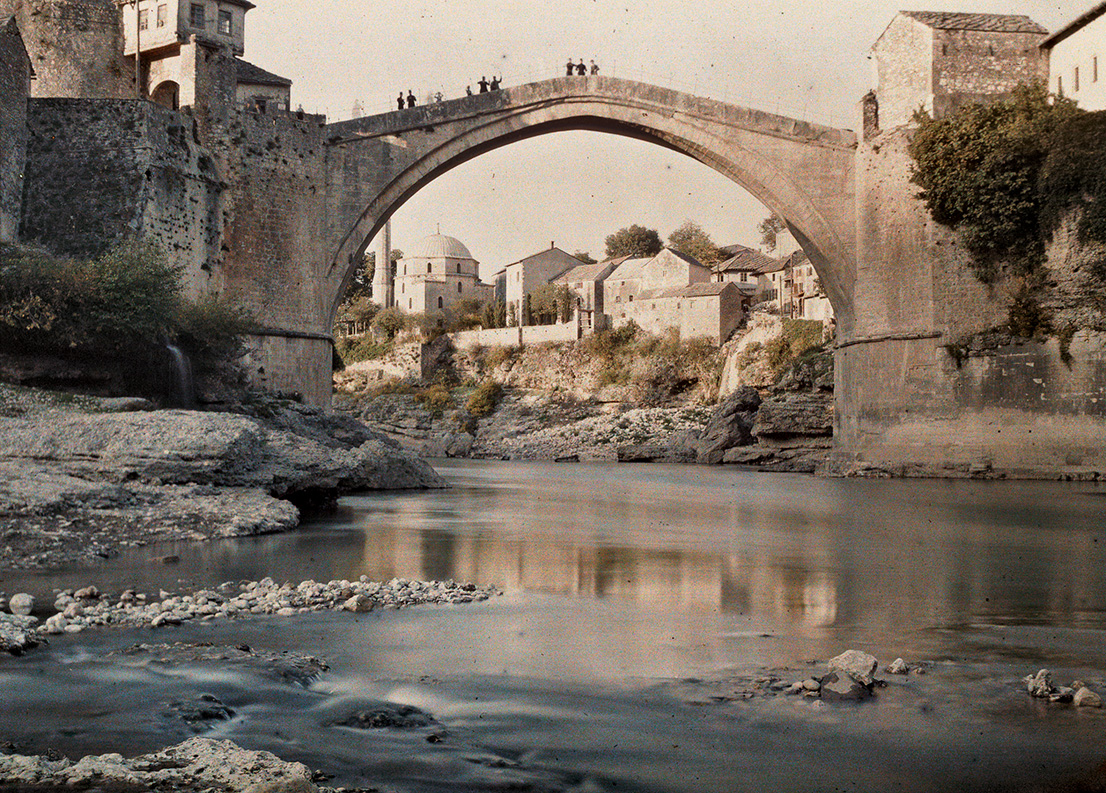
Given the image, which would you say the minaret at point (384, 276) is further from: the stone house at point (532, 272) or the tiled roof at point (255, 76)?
the tiled roof at point (255, 76)

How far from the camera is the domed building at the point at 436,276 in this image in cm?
7600

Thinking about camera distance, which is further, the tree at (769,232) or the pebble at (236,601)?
the tree at (769,232)

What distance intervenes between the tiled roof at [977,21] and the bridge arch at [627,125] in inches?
120

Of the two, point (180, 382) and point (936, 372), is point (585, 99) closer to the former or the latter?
point (936, 372)

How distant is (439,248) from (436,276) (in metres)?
2.33

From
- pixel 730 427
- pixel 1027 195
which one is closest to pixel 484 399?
pixel 730 427

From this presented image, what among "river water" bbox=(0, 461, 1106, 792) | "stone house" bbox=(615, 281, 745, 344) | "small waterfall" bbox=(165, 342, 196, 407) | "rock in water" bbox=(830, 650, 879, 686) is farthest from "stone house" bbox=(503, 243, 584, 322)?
"rock in water" bbox=(830, 650, 879, 686)

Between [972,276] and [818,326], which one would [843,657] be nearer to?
[972,276]

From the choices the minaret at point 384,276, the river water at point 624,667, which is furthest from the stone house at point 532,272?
the river water at point 624,667

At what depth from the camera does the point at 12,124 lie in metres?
22.0

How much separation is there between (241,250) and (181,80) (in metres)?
3.84

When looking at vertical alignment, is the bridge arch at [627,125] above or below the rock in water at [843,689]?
above

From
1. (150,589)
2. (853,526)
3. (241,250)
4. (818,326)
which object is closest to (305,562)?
(150,589)

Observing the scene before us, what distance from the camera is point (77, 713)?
14.6ft
